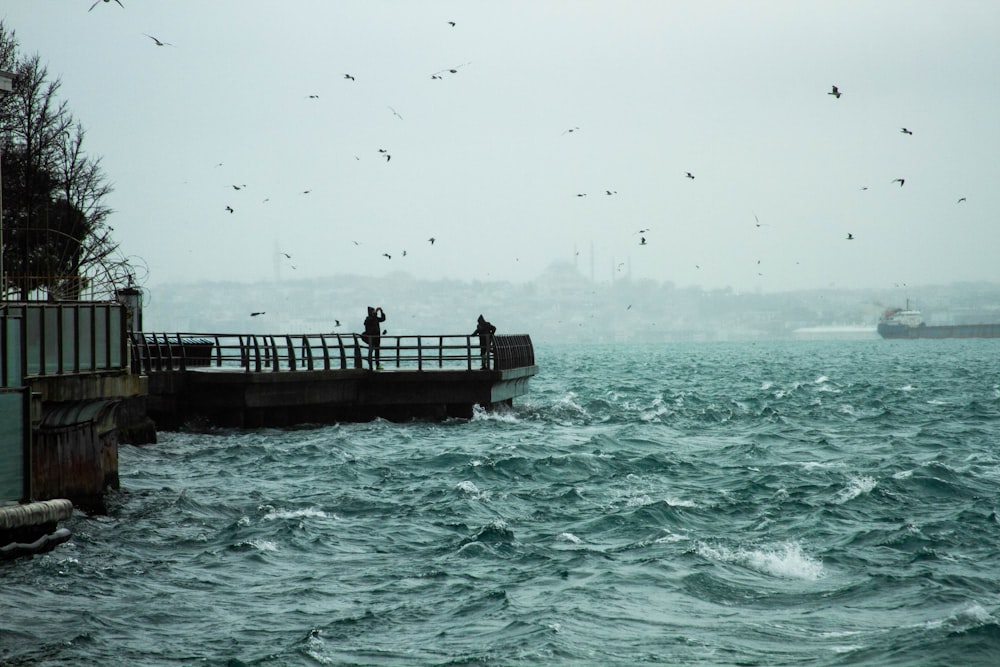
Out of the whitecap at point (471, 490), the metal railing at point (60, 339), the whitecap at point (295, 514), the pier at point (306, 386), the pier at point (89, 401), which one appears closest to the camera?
the pier at point (89, 401)

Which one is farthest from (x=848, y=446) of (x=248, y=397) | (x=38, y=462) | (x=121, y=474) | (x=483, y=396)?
(x=38, y=462)

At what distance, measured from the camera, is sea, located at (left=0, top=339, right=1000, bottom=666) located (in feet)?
38.8

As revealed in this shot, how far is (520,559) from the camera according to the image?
15.9 m

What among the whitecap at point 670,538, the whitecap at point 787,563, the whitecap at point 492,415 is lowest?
the whitecap at point 787,563

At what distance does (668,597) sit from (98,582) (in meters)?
6.65

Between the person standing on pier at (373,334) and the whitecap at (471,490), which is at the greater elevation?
the person standing on pier at (373,334)

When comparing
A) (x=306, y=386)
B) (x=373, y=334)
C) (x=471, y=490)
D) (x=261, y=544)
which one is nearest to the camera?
(x=261, y=544)

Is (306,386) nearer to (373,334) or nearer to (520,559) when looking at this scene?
(373,334)

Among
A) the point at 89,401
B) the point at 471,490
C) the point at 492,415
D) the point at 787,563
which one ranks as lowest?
the point at 787,563

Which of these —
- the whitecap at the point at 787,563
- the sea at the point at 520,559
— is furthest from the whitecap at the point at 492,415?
the whitecap at the point at 787,563

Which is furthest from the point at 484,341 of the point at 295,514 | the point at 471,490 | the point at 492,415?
the point at 295,514

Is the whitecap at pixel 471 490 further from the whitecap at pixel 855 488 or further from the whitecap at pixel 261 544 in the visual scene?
the whitecap at pixel 855 488

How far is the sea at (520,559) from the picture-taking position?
38.8 ft

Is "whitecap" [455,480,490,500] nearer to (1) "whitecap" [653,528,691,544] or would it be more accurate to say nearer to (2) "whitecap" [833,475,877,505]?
(1) "whitecap" [653,528,691,544]
